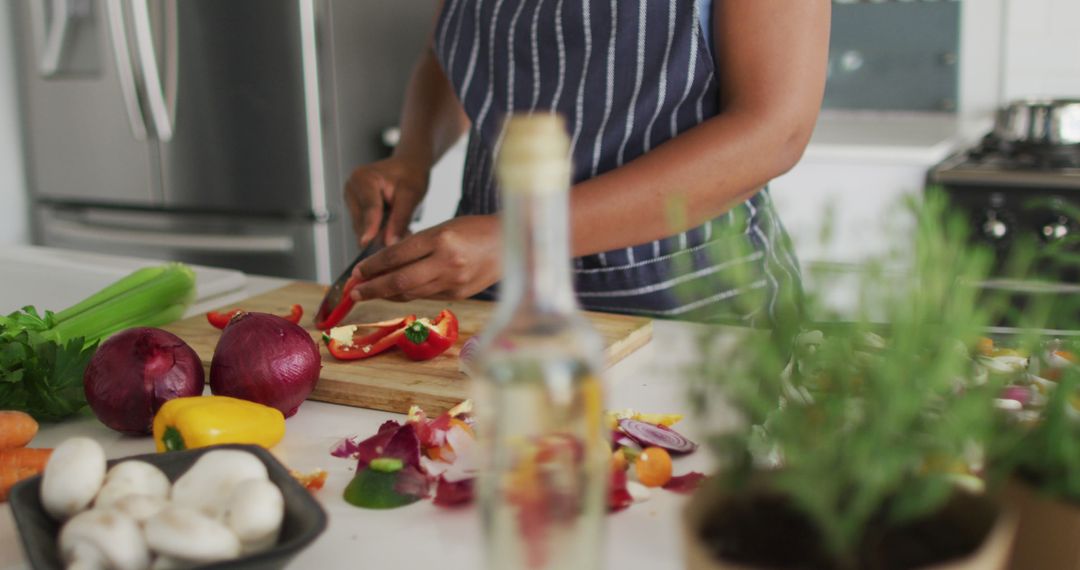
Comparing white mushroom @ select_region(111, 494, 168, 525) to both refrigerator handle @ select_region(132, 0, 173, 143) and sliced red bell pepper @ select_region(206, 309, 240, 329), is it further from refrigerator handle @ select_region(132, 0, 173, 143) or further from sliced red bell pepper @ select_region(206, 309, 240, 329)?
refrigerator handle @ select_region(132, 0, 173, 143)

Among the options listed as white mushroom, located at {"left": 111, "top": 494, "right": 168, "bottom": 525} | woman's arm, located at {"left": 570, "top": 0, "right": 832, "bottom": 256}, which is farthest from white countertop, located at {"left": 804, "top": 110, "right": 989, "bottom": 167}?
white mushroom, located at {"left": 111, "top": 494, "right": 168, "bottom": 525}

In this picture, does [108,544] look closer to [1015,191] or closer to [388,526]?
[388,526]

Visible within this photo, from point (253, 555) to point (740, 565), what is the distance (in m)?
0.32

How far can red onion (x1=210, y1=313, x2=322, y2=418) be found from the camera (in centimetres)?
103

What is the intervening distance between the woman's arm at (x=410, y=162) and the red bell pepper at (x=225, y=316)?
0.83 feet

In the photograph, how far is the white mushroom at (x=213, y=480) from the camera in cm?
72

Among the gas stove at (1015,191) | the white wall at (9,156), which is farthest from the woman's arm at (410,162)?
the white wall at (9,156)

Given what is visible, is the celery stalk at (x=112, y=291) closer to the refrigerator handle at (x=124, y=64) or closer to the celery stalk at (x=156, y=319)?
the celery stalk at (x=156, y=319)

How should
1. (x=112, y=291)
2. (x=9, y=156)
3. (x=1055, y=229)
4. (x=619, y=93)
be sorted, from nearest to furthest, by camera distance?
(x=112, y=291)
(x=619, y=93)
(x=1055, y=229)
(x=9, y=156)

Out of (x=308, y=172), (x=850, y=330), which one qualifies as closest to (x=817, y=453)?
(x=850, y=330)

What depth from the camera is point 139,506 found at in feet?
2.23

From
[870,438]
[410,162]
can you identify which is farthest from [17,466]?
[410,162]

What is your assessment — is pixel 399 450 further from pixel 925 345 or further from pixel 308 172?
pixel 308 172

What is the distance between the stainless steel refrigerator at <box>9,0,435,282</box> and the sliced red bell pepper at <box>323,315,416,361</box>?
161 centimetres
